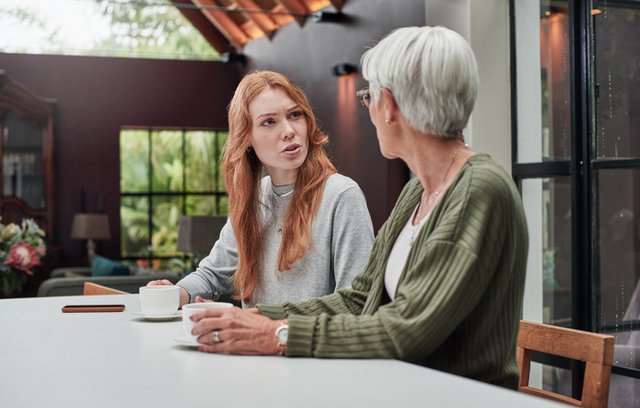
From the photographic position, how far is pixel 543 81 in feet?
15.7

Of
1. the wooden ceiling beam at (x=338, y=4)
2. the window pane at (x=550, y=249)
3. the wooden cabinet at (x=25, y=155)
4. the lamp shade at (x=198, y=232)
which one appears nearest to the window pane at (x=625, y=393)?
the window pane at (x=550, y=249)

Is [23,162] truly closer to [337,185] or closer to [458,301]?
[337,185]

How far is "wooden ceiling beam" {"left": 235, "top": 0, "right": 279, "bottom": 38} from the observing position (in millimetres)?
10016

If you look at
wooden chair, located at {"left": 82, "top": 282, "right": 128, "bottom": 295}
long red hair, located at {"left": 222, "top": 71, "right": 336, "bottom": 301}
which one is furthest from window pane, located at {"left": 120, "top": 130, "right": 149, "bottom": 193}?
long red hair, located at {"left": 222, "top": 71, "right": 336, "bottom": 301}

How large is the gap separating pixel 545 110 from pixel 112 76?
723cm

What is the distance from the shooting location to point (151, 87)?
36.2ft

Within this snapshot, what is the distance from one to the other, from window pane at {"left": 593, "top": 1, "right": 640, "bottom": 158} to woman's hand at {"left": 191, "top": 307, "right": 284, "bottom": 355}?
298cm

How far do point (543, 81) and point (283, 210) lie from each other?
284 cm

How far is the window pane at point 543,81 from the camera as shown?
4.57 m

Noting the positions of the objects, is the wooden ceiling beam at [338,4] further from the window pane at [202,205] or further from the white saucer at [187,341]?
the white saucer at [187,341]

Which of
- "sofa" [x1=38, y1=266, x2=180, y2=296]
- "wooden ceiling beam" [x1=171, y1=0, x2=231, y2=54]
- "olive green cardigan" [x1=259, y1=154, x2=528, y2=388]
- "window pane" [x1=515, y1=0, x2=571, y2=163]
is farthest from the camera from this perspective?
"wooden ceiling beam" [x1=171, y1=0, x2=231, y2=54]

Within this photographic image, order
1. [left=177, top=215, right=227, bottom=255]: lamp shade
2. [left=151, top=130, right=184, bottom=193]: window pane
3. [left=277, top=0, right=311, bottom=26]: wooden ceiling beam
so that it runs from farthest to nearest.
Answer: [left=151, top=130, right=184, bottom=193]: window pane
[left=277, top=0, right=311, bottom=26]: wooden ceiling beam
[left=177, top=215, right=227, bottom=255]: lamp shade

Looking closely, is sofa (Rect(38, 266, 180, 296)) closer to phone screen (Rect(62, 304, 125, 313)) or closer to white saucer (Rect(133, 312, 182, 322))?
phone screen (Rect(62, 304, 125, 313))

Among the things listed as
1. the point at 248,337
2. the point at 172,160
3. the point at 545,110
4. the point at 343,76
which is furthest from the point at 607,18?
the point at 172,160
